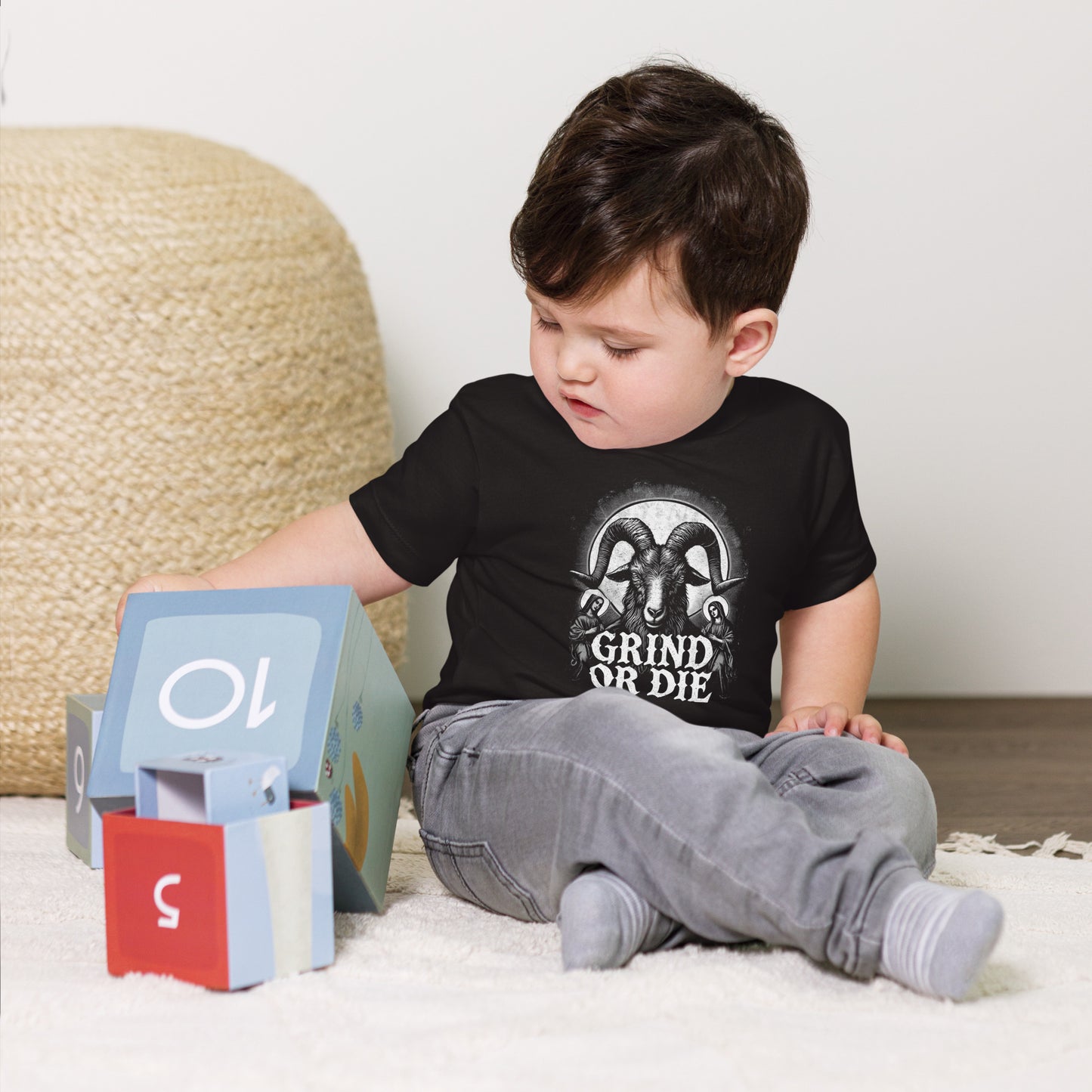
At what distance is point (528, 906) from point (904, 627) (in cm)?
109

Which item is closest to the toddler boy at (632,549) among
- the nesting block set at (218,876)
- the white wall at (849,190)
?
the nesting block set at (218,876)

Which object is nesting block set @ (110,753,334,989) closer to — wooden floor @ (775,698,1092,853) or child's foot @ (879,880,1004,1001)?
child's foot @ (879,880,1004,1001)

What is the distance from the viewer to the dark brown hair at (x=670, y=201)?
2.86ft

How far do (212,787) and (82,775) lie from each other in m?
0.43

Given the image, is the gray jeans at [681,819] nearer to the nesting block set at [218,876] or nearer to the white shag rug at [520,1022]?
the white shag rug at [520,1022]

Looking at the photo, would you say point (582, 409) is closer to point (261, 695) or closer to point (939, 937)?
point (261, 695)

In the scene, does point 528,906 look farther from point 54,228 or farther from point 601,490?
point 54,228

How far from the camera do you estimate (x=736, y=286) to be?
911mm

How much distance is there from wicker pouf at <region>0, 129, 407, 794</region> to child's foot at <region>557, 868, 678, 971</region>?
2.13 feet

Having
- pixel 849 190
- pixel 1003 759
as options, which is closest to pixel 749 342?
pixel 1003 759

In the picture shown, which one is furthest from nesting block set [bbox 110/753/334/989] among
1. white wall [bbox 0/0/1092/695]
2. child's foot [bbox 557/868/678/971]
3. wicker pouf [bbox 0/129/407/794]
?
white wall [bbox 0/0/1092/695]

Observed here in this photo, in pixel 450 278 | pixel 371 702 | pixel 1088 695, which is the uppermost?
pixel 450 278

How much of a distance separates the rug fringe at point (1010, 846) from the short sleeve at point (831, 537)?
0.28 meters

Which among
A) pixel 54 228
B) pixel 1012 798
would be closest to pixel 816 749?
pixel 1012 798
